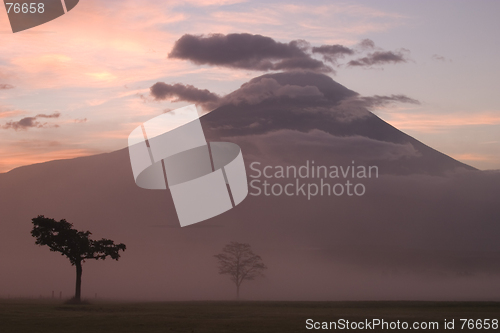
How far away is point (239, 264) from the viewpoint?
10781cm

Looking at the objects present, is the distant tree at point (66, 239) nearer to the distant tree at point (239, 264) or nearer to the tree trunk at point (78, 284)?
the tree trunk at point (78, 284)

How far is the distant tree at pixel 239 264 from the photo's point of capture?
106m

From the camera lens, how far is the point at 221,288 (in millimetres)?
152625

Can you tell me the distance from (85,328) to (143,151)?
940 inches

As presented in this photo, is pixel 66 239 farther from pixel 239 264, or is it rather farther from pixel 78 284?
pixel 239 264

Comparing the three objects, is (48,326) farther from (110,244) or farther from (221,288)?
(221,288)

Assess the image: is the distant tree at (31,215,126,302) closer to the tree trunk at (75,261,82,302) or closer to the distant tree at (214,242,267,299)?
the tree trunk at (75,261,82,302)

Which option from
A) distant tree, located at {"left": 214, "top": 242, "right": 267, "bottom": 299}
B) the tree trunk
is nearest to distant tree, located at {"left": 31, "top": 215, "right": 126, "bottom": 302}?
the tree trunk

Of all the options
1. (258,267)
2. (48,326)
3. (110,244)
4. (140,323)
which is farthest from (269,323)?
(258,267)

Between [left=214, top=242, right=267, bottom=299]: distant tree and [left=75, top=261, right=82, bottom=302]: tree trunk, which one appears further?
[left=214, top=242, right=267, bottom=299]: distant tree

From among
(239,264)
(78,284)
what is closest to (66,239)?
(78,284)

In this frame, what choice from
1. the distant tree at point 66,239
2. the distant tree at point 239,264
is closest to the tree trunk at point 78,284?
the distant tree at point 66,239

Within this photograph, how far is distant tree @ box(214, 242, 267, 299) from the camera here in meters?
106

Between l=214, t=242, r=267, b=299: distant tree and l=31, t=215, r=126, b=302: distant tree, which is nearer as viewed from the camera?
l=31, t=215, r=126, b=302: distant tree
